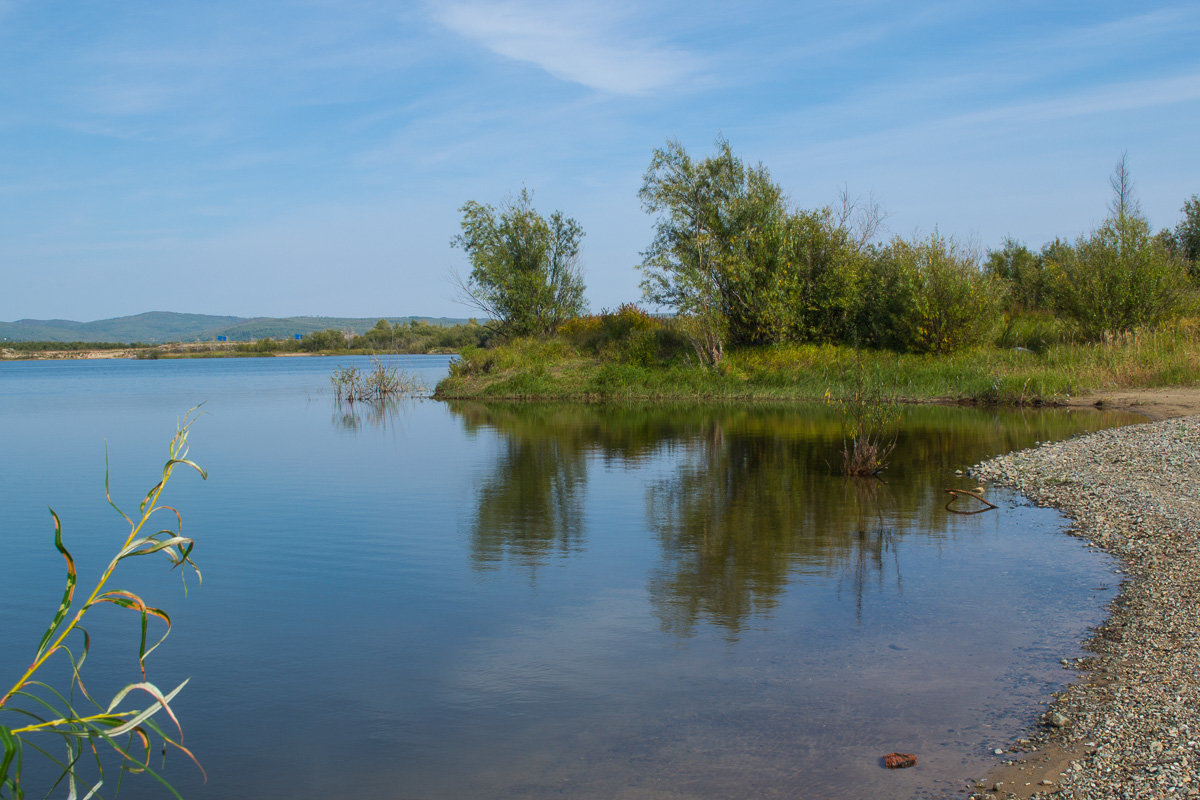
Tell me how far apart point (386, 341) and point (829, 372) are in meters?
74.5

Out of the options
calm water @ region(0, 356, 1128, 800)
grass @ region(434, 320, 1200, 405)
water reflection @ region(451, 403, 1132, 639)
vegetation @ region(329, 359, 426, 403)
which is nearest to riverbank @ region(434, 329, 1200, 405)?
grass @ region(434, 320, 1200, 405)

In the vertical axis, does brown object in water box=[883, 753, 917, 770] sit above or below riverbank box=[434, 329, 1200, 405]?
below

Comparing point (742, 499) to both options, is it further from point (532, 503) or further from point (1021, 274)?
point (1021, 274)

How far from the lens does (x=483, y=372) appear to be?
126 feet

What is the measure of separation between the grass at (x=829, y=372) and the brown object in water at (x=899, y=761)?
65.2ft

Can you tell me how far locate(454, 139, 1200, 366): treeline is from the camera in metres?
30.7

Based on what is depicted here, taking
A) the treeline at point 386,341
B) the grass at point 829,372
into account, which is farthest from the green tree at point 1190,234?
the treeline at point 386,341

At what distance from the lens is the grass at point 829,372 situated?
27.6 m

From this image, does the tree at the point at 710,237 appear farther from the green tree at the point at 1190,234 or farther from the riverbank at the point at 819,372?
the green tree at the point at 1190,234

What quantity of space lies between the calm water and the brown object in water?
80mm

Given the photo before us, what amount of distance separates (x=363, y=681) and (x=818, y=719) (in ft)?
11.2

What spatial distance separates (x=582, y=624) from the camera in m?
7.74

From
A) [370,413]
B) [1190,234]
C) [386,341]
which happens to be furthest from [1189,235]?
[386,341]

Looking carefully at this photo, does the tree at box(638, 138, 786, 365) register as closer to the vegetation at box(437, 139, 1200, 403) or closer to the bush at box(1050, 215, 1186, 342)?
the vegetation at box(437, 139, 1200, 403)
